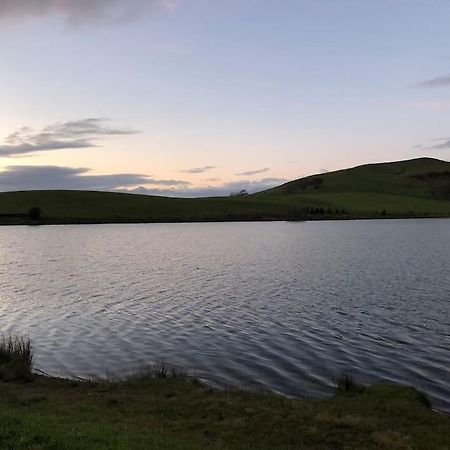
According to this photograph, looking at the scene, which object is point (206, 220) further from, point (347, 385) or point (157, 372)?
point (347, 385)

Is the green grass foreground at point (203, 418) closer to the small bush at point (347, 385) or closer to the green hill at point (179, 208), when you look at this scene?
the small bush at point (347, 385)

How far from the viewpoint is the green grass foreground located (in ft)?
34.7

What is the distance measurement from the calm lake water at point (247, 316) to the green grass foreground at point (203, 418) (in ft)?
7.03

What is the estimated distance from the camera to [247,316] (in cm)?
2825

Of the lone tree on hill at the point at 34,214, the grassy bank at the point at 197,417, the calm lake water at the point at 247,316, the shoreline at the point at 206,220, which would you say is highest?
the lone tree on hill at the point at 34,214

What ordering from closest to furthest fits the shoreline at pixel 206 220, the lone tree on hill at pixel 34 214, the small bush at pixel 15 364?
the small bush at pixel 15 364, the shoreline at pixel 206 220, the lone tree on hill at pixel 34 214

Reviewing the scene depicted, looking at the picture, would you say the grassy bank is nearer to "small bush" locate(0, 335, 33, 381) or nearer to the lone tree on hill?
"small bush" locate(0, 335, 33, 381)

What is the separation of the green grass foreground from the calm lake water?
214 cm

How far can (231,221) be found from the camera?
458 feet

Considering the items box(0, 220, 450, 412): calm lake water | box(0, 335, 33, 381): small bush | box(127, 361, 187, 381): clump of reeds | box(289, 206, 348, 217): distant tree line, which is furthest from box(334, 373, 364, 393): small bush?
box(289, 206, 348, 217): distant tree line

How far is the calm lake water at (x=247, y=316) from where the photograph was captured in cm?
1931

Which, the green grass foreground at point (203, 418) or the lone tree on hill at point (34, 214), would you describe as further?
the lone tree on hill at point (34, 214)

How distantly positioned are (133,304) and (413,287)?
63.7 feet

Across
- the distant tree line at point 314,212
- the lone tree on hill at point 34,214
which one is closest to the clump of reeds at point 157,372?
the lone tree on hill at point 34,214
